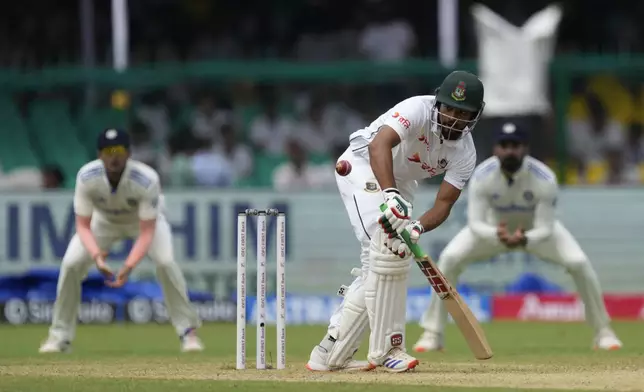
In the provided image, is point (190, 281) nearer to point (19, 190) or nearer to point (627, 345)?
point (19, 190)

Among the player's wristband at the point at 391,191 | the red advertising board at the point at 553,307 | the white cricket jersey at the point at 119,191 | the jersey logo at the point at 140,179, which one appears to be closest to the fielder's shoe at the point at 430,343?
the white cricket jersey at the point at 119,191

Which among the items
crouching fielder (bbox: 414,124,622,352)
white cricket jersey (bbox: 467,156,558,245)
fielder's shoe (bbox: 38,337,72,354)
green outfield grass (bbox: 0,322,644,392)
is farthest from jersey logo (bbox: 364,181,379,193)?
fielder's shoe (bbox: 38,337,72,354)

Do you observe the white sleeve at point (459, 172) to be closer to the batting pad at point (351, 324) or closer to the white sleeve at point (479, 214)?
the batting pad at point (351, 324)

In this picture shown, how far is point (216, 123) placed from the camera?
1394cm

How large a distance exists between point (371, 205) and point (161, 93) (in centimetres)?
714

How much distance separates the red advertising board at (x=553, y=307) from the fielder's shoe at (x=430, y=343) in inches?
132

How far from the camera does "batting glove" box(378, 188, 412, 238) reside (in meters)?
6.48

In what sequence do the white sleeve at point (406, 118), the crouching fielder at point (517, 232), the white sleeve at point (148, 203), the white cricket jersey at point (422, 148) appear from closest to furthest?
the white sleeve at point (406, 118), the white cricket jersey at point (422, 148), the white sleeve at point (148, 203), the crouching fielder at point (517, 232)

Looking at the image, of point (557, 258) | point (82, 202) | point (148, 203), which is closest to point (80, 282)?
point (82, 202)

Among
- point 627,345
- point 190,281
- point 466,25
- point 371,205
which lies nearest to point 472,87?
point 371,205

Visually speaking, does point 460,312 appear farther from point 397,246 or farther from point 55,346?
point 55,346

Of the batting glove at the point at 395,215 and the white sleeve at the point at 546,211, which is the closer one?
the batting glove at the point at 395,215

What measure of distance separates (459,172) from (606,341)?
122 inches

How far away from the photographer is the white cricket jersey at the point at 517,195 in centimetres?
995
